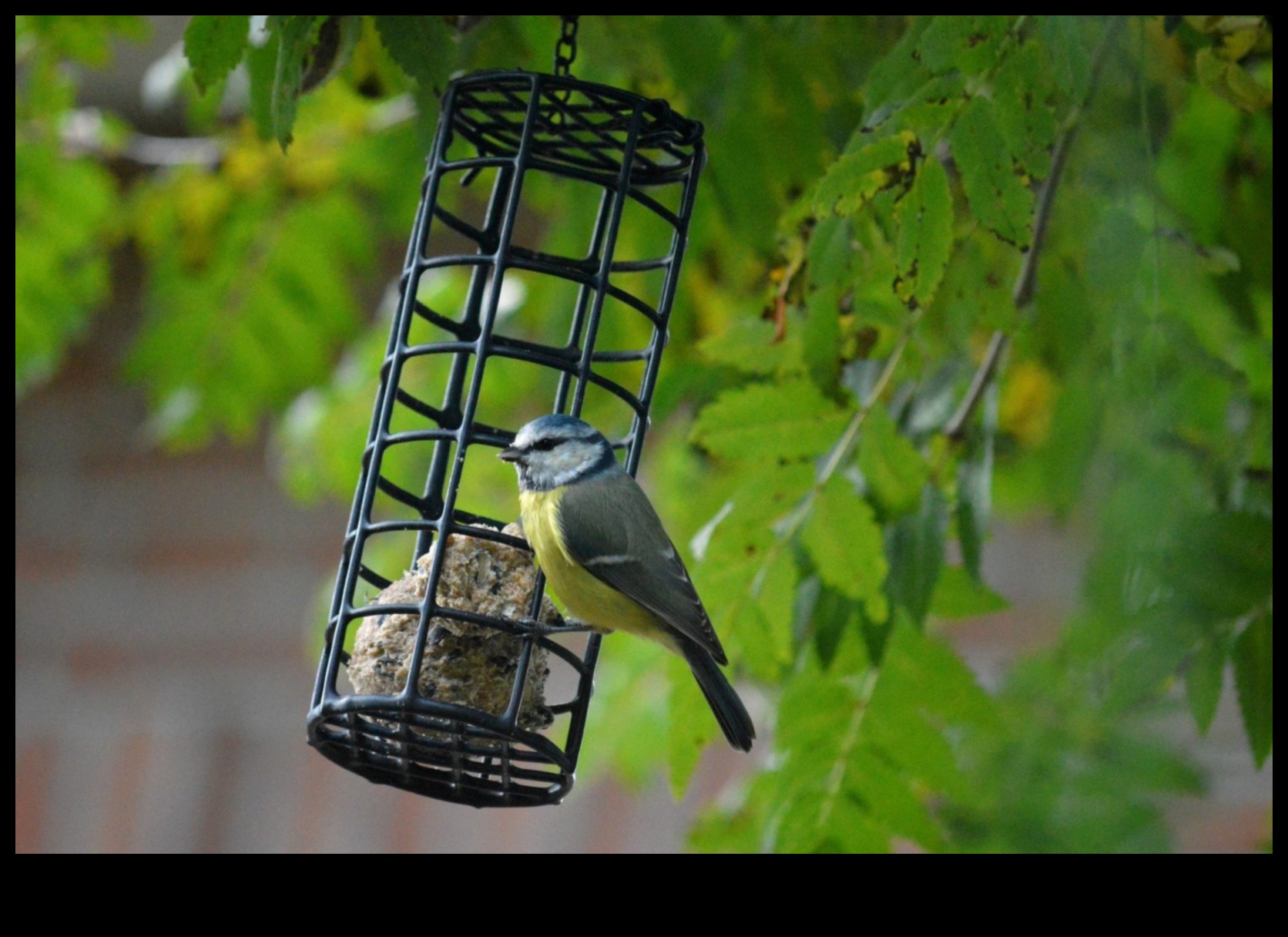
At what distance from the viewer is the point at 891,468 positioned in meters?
3.45

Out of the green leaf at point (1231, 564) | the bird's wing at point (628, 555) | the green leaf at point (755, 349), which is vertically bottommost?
the bird's wing at point (628, 555)

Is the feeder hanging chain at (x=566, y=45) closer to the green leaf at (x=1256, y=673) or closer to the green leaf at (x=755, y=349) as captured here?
the green leaf at (x=755, y=349)

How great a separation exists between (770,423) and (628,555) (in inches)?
17.9

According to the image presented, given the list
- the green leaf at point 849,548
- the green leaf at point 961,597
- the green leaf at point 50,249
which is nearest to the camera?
the green leaf at point 849,548

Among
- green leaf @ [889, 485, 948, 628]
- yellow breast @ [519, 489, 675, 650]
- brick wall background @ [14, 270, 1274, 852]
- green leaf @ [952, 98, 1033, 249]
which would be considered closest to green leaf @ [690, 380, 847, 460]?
green leaf @ [889, 485, 948, 628]

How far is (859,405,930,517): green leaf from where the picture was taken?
344 cm

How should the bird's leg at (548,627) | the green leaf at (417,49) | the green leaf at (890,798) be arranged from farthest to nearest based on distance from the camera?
the green leaf at (890,798)
the bird's leg at (548,627)
the green leaf at (417,49)

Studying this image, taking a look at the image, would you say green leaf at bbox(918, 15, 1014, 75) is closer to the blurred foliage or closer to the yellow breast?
the blurred foliage

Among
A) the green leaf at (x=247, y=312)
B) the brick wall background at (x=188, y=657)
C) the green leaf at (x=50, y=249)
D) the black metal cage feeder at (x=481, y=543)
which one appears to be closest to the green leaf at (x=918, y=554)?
the black metal cage feeder at (x=481, y=543)

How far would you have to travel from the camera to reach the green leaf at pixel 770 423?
3395 millimetres

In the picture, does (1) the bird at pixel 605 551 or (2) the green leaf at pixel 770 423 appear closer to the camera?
(1) the bird at pixel 605 551

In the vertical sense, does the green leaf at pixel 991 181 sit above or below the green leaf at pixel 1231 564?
above

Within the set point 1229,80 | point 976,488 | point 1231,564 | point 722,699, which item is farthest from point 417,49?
A: point 1231,564

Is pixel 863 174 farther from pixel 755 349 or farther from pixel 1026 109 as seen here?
pixel 755 349
